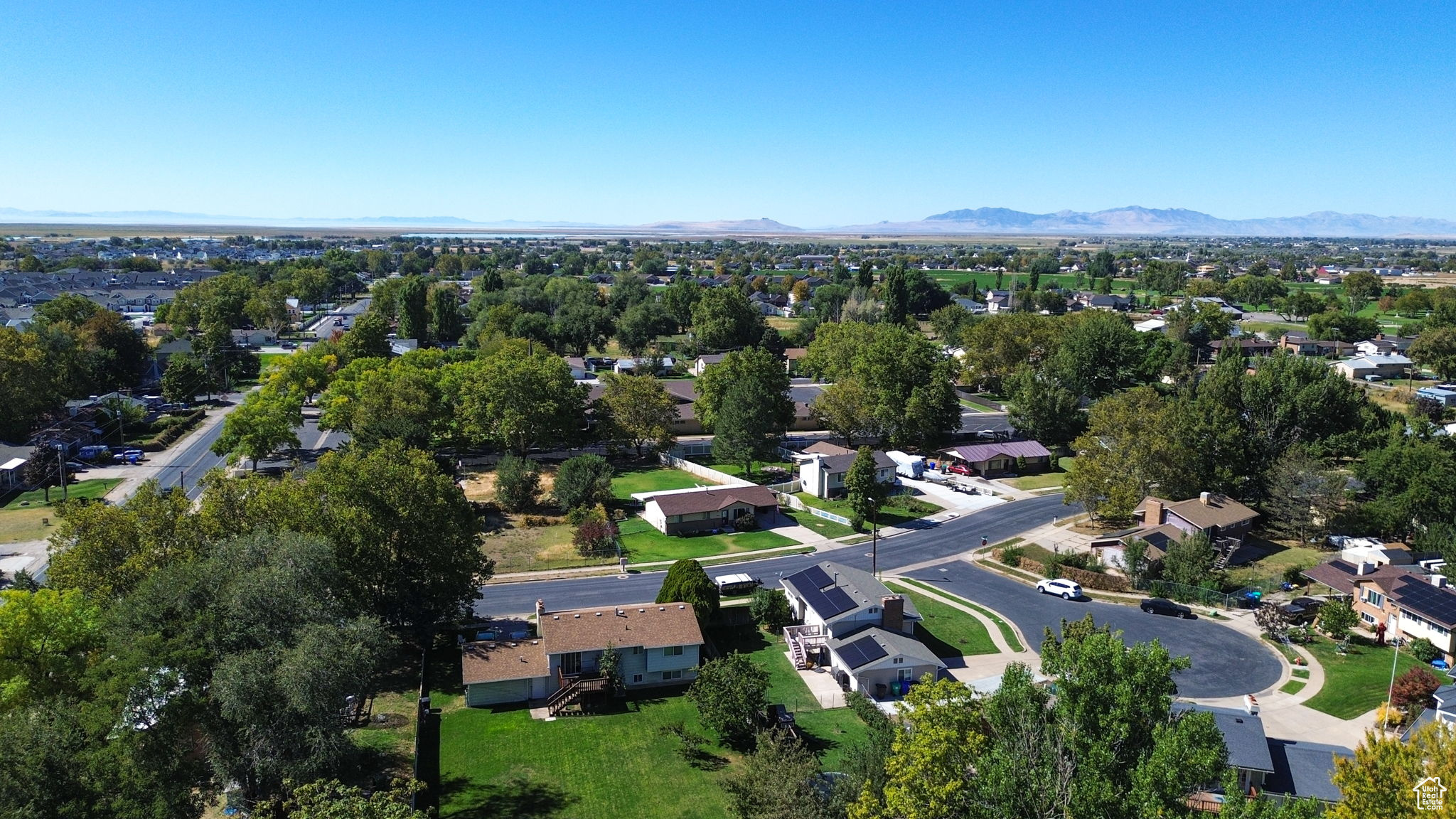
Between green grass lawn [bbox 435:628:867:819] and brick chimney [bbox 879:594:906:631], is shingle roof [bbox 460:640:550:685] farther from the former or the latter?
brick chimney [bbox 879:594:906:631]

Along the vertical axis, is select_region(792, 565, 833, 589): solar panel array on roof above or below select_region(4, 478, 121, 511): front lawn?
above

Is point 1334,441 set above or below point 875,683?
above

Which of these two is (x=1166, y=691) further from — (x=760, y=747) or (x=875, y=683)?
(x=875, y=683)

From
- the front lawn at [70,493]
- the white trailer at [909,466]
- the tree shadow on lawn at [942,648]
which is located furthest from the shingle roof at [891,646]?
the front lawn at [70,493]

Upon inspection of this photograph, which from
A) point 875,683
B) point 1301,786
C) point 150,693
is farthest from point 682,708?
point 1301,786

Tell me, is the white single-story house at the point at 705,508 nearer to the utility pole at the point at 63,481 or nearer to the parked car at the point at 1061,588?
the parked car at the point at 1061,588

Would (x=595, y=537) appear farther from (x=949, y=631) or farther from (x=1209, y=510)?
(x=1209, y=510)

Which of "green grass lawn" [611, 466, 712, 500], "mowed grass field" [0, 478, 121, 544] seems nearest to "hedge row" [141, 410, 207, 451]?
"mowed grass field" [0, 478, 121, 544]
